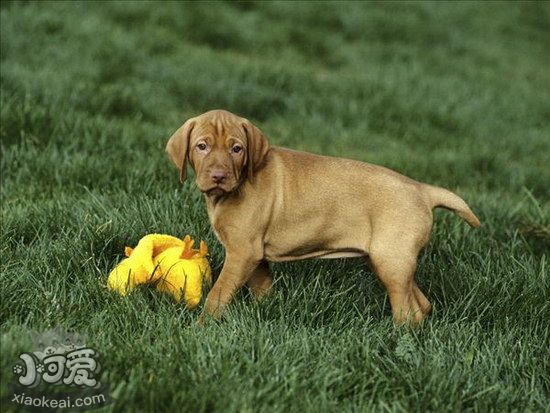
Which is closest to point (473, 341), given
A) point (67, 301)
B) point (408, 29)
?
point (67, 301)

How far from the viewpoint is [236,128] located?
125 inches

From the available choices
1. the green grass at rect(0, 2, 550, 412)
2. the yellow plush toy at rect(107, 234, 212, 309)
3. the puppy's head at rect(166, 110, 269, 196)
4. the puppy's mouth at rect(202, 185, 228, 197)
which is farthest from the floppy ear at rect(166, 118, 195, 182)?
the green grass at rect(0, 2, 550, 412)

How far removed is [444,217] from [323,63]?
4598 mm

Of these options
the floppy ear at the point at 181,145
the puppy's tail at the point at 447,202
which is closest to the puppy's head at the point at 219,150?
the floppy ear at the point at 181,145

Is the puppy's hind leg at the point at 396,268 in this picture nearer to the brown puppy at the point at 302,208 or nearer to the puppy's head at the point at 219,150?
the brown puppy at the point at 302,208

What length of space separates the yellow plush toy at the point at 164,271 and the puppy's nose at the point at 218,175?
20.5 inches

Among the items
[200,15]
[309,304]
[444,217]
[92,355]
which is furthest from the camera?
[200,15]

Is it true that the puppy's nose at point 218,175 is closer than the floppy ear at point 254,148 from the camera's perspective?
Yes

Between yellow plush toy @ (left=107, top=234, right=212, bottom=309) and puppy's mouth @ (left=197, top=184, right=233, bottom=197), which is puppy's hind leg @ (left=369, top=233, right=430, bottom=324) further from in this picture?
yellow plush toy @ (left=107, top=234, right=212, bottom=309)

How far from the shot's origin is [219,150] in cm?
314

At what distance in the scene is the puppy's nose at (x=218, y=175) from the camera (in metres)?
3.05

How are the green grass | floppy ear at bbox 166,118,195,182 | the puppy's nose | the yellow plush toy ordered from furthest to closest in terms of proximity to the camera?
the yellow plush toy
floppy ear at bbox 166,118,195,182
the puppy's nose
the green grass

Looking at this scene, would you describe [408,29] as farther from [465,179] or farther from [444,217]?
[444,217]

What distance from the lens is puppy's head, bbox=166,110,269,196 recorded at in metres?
3.09
